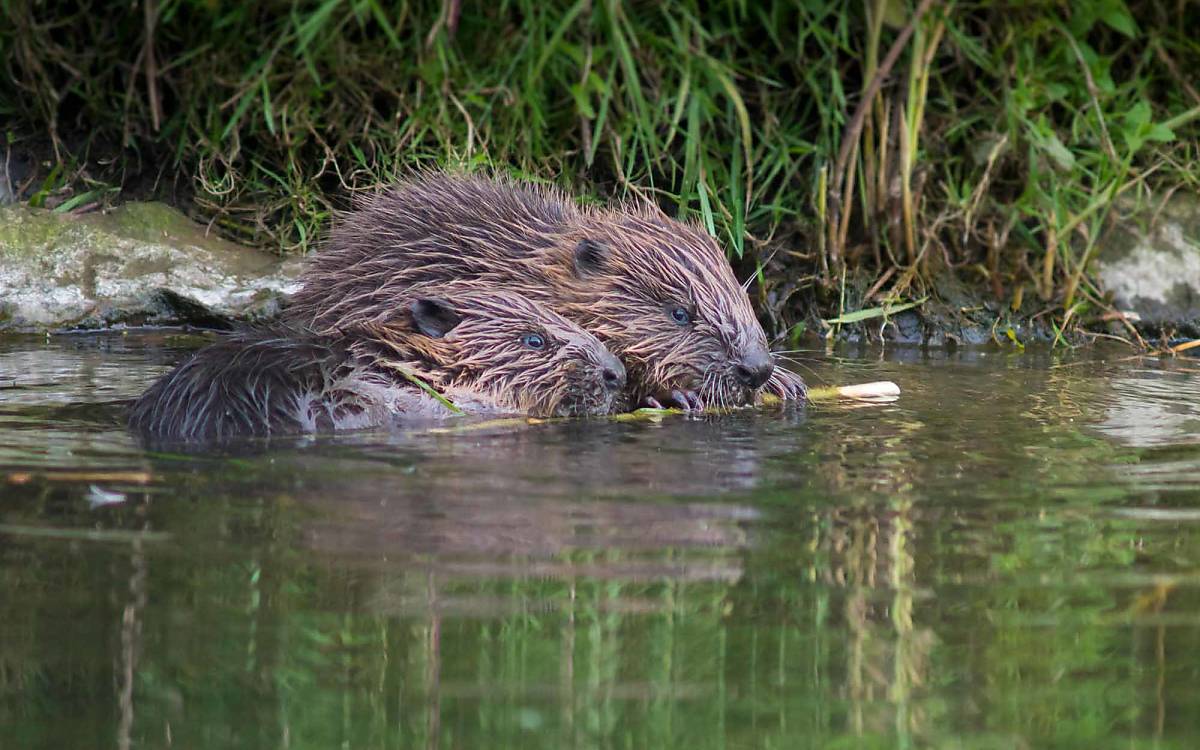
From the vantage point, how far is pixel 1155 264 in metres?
6.65

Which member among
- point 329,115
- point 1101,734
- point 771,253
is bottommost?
point 1101,734

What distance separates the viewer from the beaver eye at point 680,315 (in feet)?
16.1

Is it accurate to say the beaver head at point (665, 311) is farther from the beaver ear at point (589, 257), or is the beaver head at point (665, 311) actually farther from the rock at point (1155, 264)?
the rock at point (1155, 264)

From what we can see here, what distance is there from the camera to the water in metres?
1.99

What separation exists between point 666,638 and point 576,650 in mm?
135

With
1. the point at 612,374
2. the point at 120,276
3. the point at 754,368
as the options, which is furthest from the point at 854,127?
the point at 120,276

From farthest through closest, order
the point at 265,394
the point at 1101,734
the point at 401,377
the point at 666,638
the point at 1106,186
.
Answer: the point at 1106,186 < the point at 401,377 < the point at 265,394 < the point at 666,638 < the point at 1101,734

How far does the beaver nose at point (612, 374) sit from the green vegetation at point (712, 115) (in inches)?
62.7

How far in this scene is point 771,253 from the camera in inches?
259

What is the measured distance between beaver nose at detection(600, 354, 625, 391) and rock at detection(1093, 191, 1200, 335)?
9.17ft

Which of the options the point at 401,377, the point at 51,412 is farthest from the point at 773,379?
the point at 51,412

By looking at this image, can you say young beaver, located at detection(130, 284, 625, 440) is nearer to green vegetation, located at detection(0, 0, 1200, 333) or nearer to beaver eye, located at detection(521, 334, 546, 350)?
beaver eye, located at detection(521, 334, 546, 350)

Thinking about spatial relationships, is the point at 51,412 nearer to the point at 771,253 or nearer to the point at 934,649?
the point at 934,649

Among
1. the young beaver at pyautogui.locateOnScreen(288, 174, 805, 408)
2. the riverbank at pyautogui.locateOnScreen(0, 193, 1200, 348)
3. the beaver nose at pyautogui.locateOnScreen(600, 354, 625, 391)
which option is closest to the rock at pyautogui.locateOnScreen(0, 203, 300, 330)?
the riverbank at pyautogui.locateOnScreen(0, 193, 1200, 348)
